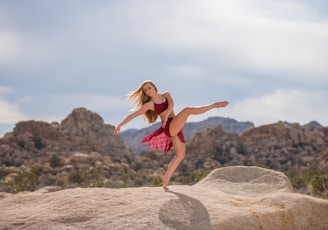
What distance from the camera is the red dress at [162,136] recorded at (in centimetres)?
674

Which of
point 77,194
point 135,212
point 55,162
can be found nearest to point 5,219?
point 77,194

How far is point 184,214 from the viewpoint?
5.11m

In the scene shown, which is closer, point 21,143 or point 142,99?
point 142,99

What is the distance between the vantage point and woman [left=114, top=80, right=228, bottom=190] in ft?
21.6

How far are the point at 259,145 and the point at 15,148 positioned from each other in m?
40.8

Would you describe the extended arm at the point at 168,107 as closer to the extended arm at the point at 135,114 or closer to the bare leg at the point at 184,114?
the bare leg at the point at 184,114

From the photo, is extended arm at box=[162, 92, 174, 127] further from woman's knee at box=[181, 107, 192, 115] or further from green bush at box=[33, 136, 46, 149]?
green bush at box=[33, 136, 46, 149]

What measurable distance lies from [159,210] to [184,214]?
1.01 ft

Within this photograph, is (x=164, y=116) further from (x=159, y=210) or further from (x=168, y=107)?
(x=159, y=210)

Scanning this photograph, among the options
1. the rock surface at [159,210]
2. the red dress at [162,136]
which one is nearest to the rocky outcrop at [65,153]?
the red dress at [162,136]

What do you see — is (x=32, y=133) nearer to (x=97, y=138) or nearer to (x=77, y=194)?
(x=97, y=138)

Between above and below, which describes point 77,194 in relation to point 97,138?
below

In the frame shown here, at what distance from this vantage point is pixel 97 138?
71625 millimetres

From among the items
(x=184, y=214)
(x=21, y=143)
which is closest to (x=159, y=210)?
(x=184, y=214)
